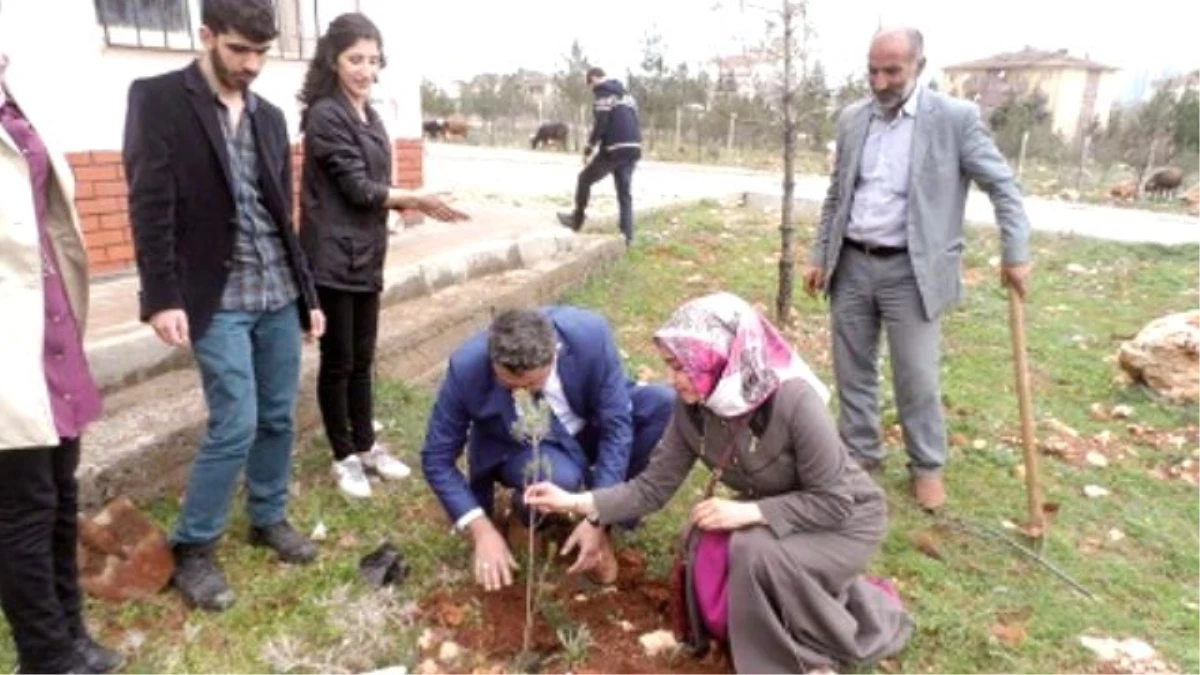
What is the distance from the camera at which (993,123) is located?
24688 millimetres

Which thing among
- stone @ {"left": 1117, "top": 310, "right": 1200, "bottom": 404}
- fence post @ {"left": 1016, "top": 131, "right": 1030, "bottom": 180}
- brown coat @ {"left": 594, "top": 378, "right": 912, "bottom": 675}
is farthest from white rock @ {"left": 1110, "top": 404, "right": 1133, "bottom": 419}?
fence post @ {"left": 1016, "top": 131, "right": 1030, "bottom": 180}

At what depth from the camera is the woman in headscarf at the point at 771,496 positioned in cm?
233

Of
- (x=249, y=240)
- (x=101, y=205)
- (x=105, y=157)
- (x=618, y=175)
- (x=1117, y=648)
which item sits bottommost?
(x=1117, y=648)

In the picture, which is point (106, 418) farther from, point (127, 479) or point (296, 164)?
point (296, 164)

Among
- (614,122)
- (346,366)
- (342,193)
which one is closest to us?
(342,193)

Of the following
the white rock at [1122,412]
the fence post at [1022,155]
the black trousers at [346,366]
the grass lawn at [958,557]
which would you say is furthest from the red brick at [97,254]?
the fence post at [1022,155]

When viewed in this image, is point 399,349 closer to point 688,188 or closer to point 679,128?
point 688,188

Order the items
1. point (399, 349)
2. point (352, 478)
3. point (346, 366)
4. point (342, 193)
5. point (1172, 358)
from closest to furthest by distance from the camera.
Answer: point (342, 193) → point (346, 366) → point (352, 478) → point (399, 349) → point (1172, 358)

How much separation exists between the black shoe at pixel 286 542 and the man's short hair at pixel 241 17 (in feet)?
5.08

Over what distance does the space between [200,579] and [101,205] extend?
2388 millimetres

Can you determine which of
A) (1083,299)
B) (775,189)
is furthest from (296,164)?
(775,189)

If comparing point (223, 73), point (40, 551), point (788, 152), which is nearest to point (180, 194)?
point (223, 73)

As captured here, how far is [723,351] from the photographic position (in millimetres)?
2307

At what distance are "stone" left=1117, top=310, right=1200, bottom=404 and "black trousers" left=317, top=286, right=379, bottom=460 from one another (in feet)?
14.4
